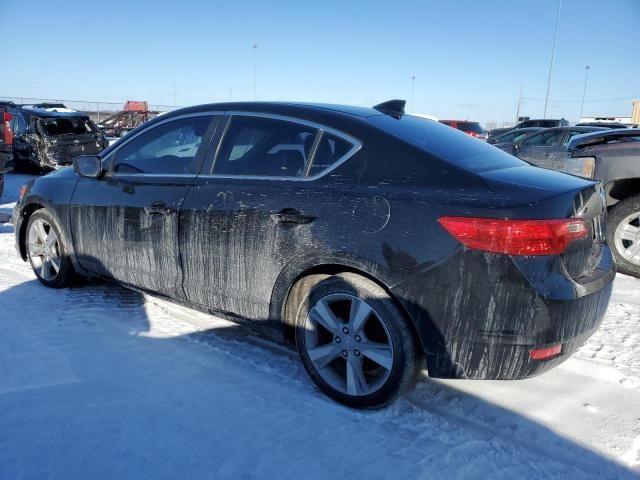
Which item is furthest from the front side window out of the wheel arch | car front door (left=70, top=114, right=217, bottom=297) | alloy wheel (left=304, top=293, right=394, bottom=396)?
alloy wheel (left=304, top=293, right=394, bottom=396)

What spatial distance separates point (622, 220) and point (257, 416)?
4.34 meters

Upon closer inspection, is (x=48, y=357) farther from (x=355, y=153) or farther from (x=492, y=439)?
(x=492, y=439)

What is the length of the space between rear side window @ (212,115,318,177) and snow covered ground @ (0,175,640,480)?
123cm

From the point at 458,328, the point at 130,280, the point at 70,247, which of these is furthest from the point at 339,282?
the point at 70,247

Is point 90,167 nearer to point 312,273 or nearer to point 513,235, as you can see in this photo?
point 312,273

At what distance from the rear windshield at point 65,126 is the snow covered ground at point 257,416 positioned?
34.5ft

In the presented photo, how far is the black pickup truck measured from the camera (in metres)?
5.00

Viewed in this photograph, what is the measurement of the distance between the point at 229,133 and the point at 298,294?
3.83 ft

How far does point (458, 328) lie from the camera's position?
2.35 m

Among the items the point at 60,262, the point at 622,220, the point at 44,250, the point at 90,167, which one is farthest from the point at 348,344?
the point at 622,220

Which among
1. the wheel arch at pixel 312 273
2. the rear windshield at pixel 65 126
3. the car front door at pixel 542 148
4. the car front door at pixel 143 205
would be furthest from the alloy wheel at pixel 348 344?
the rear windshield at pixel 65 126

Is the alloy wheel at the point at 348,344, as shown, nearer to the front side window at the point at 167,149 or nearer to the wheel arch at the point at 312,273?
the wheel arch at the point at 312,273

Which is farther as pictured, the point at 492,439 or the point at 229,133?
the point at 229,133

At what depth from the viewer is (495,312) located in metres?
2.27
